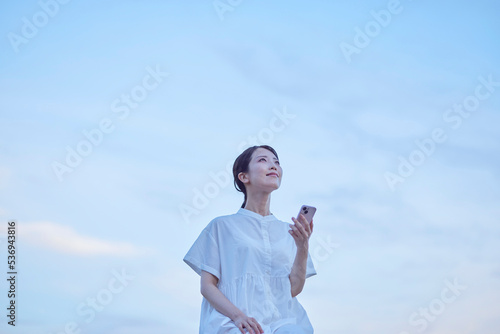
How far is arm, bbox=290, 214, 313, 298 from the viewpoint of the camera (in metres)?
5.74

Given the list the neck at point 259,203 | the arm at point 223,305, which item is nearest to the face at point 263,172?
the neck at point 259,203

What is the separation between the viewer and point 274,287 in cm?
593

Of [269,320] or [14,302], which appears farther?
[14,302]

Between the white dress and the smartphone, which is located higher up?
the smartphone

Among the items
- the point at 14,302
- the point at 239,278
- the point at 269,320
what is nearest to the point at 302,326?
the point at 269,320

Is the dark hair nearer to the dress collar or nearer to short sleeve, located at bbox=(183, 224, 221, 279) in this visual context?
the dress collar

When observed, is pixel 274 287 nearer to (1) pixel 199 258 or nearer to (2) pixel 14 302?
(1) pixel 199 258

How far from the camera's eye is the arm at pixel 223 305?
5.42 metres

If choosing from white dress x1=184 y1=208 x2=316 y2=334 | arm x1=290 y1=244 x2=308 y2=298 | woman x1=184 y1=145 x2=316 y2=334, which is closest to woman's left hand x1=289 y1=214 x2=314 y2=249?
woman x1=184 y1=145 x2=316 y2=334

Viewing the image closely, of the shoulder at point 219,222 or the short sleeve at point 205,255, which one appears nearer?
the short sleeve at point 205,255

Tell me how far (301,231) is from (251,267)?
0.52 m

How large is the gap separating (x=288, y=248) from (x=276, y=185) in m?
0.56

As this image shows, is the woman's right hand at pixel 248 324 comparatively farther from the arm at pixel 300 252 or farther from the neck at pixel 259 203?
the neck at pixel 259 203

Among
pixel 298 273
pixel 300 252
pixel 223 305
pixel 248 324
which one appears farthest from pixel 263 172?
pixel 248 324
